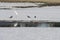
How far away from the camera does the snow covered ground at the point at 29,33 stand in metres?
0.71

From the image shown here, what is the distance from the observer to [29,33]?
2.34 feet

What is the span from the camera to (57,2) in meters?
0.91

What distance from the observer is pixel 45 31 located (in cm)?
72

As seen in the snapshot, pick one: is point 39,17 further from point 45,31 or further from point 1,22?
point 1,22

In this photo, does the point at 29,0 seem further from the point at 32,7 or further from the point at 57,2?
the point at 57,2

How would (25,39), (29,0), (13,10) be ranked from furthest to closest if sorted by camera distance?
(29,0)
(13,10)
(25,39)

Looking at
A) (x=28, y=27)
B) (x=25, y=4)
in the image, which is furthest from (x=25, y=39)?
(x=25, y=4)

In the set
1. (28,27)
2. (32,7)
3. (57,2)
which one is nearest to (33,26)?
(28,27)

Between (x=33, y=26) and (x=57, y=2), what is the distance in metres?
0.30

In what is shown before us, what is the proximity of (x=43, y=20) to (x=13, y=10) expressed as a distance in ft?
0.71

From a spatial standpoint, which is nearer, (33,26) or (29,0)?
(33,26)

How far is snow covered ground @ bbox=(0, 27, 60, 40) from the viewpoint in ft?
2.33

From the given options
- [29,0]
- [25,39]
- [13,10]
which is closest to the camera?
[25,39]

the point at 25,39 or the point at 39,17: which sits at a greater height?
the point at 39,17
